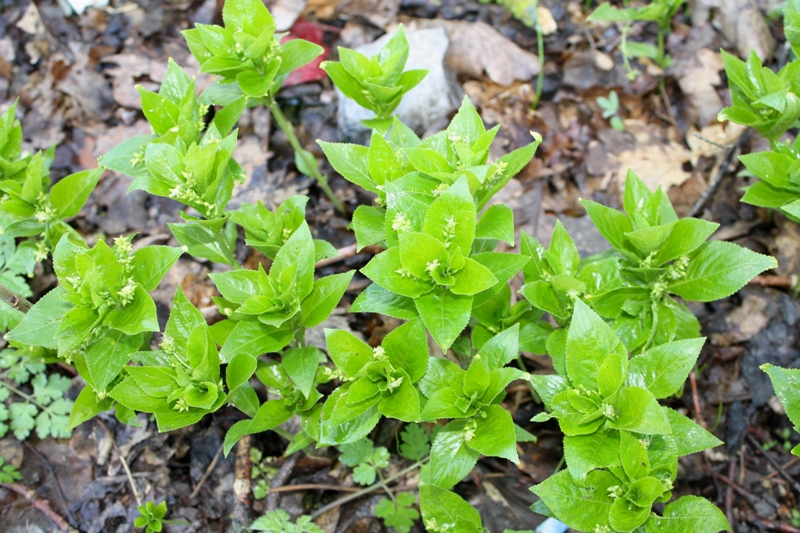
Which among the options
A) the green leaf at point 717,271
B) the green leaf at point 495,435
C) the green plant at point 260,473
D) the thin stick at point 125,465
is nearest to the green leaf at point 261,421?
the green plant at point 260,473

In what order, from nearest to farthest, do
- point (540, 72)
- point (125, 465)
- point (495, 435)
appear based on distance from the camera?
point (495, 435), point (125, 465), point (540, 72)

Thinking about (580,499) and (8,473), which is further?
(8,473)

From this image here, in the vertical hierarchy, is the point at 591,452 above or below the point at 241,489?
above

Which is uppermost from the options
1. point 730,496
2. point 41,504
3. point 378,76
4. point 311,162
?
point 378,76

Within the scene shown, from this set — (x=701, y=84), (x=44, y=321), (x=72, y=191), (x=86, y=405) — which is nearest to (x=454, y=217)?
(x=44, y=321)

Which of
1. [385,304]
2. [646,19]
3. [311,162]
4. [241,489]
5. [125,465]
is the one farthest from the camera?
[646,19]

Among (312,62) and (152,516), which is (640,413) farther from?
(312,62)

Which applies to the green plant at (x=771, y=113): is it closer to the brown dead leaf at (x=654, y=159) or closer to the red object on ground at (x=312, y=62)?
the brown dead leaf at (x=654, y=159)

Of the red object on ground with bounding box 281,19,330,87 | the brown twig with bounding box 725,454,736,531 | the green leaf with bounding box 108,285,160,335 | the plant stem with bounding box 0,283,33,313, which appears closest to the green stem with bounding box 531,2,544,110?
the red object on ground with bounding box 281,19,330,87
